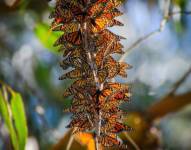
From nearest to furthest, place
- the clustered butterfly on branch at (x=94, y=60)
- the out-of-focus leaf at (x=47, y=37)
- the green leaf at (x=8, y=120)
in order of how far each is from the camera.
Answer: the clustered butterfly on branch at (x=94, y=60)
the green leaf at (x=8, y=120)
the out-of-focus leaf at (x=47, y=37)

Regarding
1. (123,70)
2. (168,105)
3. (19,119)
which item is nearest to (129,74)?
(168,105)

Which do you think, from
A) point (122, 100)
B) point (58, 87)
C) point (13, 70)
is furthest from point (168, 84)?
point (122, 100)

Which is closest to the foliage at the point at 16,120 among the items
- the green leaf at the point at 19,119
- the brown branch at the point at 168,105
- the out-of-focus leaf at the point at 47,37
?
the green leaf at the point at 19,119

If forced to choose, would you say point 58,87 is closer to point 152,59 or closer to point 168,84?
point 168,84

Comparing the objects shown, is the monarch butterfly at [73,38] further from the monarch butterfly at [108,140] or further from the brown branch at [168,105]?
the brown branch at [168,105]

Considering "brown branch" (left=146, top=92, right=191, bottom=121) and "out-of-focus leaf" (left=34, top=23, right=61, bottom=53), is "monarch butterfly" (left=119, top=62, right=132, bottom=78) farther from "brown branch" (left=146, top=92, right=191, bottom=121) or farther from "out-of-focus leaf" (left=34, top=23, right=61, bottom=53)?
"brown branch" (left=146, top=92, right=191, bottom=121)

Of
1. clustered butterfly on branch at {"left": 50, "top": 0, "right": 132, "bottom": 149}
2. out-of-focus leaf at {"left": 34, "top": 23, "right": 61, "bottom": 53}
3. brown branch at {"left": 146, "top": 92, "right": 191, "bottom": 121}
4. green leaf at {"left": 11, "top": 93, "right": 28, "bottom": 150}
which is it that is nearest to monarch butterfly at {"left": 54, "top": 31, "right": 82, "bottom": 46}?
clustered butterfly on branch at {"left": 50, "top": 0, "right": 132, "bottom": 149}

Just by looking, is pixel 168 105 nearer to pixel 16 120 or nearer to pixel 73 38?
pixel 16 120
